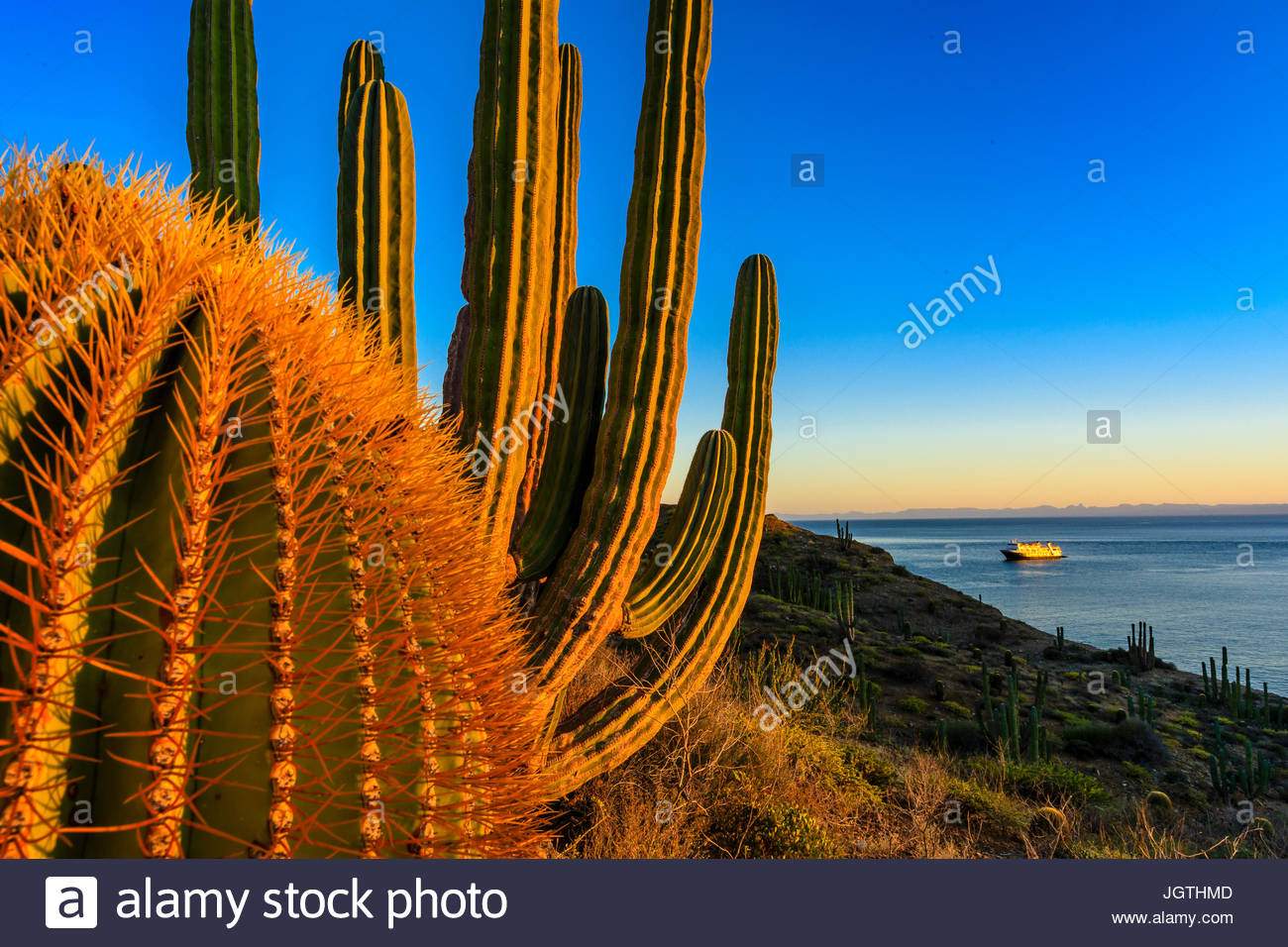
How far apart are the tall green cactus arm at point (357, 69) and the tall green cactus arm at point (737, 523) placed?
9.35 ft

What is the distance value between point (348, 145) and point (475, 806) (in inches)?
107

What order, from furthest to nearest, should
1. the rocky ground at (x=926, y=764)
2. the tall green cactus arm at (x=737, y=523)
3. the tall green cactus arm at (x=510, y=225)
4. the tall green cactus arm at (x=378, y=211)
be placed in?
the rocky ground at (x=926, y=764) < the tall green cactus arm at (x=737, y=523) < the tall green cactus arm at (x=510, y=225) < the tall green cactus arm at (x=378, y=211)

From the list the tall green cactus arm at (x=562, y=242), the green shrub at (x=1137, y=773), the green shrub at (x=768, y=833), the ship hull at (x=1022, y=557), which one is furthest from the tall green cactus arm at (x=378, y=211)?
the ship hull at (x=1022, y=557)

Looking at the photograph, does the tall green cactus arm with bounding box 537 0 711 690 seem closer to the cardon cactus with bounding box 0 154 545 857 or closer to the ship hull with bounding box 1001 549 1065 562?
the cardon cactus with bounding box 0 154 545 857

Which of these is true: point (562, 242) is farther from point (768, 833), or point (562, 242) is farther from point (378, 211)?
A: point (768, 833)

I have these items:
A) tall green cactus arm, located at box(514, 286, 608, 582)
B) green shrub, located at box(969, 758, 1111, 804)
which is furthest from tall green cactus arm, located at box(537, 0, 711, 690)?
green shrub, located at box(969, 758, 1111, 804)

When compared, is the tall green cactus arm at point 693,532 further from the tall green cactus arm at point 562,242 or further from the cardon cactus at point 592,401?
the tall green cactus arm at point 562,242

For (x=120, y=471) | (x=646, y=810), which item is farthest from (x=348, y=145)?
(x=646, y=810)

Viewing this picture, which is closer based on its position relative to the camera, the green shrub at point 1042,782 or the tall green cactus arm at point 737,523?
the tall green cactus arm at point 737,523

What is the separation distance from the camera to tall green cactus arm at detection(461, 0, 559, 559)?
304cm

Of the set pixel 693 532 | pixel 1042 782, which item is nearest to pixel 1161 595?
pixel 1042 782

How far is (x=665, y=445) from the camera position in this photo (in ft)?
12.9

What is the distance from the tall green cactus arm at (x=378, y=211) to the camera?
2.91 m

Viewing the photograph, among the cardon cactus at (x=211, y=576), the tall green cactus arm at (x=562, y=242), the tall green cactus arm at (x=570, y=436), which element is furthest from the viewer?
the tall green cactus arm at (x=570, y=436)
